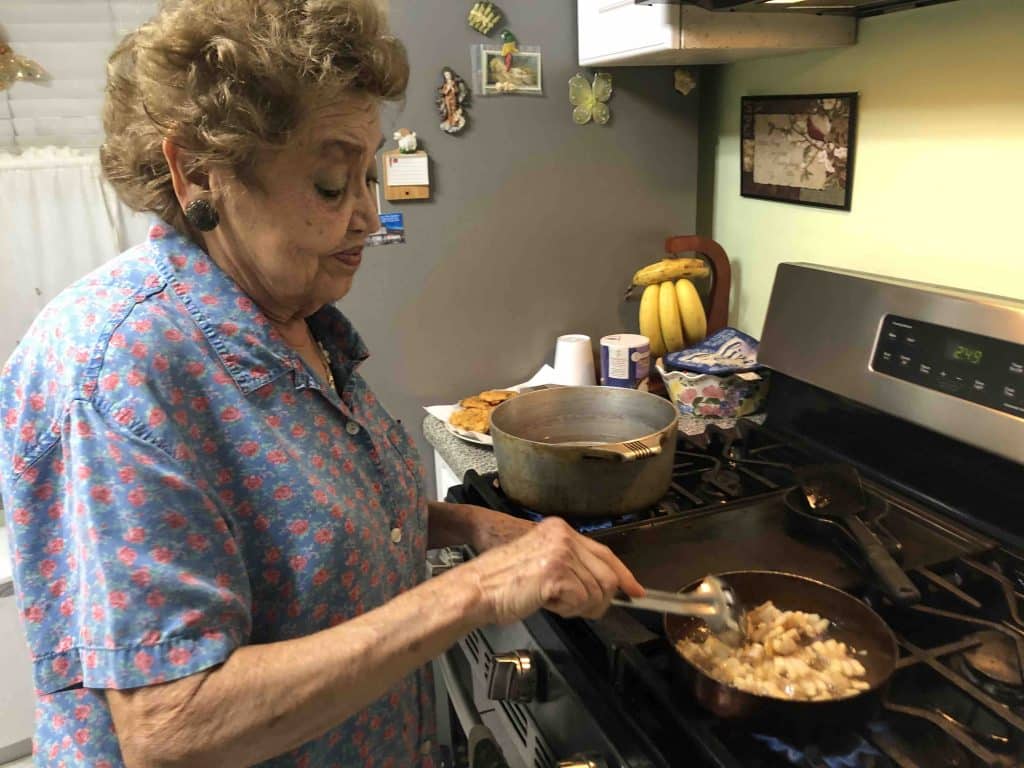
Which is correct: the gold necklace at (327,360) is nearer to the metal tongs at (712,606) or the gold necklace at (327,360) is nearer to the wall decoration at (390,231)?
the metal tongs at (712,606)

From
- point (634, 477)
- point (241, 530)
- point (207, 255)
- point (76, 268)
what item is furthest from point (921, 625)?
point (76, 268)

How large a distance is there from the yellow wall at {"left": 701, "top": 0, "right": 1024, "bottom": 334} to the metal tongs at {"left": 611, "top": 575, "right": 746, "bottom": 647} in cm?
61

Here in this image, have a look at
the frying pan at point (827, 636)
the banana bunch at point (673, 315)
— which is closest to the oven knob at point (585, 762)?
the frying pan at point (827, 636)

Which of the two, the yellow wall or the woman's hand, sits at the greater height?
the yellow wall

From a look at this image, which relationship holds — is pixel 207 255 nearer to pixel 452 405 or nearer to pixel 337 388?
pixel 337 388

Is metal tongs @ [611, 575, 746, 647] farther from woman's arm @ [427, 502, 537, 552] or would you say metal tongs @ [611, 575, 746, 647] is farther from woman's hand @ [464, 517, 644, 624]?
woman's arm @ [427, 502, 537, 552]

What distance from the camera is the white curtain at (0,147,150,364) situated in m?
1.64

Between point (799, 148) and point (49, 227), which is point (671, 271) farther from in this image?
point (49, 227)

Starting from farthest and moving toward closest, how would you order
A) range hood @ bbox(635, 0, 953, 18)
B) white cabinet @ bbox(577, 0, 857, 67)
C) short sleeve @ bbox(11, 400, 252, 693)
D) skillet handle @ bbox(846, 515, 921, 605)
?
1. white cabinet @ bbox(577, 0, 857, 67)
2. range hood @ bbox(635, 0, 953, 18)
3. skillet handle @ bbox(846, 515, 921, 605)
4. short sleeve @ bbox(11, 400, 252, 693)

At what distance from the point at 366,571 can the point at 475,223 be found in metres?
0.93

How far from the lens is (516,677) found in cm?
86

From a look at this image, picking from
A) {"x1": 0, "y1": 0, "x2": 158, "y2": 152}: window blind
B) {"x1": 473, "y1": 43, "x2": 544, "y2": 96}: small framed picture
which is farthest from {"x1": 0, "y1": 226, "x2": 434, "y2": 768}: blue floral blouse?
{"x1": 0, "y1": 0, "x2": 158, "y2": 152}: window blind

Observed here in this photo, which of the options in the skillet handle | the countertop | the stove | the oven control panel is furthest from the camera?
the countertop

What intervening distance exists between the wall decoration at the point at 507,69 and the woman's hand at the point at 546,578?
1001 mm
